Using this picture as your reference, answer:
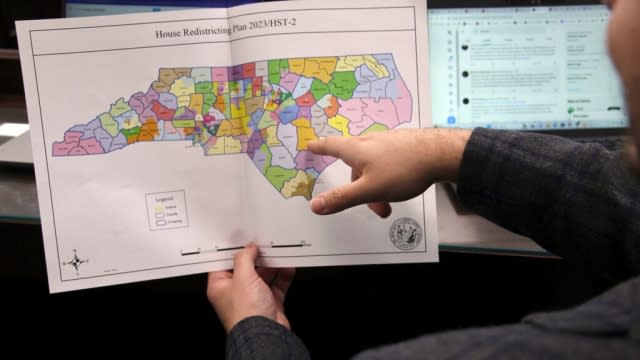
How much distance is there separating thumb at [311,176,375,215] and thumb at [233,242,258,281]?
0.34 feet

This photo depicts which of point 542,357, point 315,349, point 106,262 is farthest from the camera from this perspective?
point 315,349

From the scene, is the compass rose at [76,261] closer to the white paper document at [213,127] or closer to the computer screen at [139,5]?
the white paper document at [213,127]

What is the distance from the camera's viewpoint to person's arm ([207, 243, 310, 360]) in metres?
0.63

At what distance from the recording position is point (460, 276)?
136cm

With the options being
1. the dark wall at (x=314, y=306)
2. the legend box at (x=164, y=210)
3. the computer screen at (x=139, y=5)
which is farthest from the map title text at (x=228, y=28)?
the dark wall at (x=314, y=306)

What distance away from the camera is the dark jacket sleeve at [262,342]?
62 centimetres

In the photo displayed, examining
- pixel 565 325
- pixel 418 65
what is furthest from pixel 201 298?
pixel 565 325

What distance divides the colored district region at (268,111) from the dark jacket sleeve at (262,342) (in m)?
0.17

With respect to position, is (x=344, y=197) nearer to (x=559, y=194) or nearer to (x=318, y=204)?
(x=318, y=204)

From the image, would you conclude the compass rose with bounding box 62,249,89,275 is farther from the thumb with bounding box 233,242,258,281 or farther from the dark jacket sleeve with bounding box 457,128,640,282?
the dark jacket sleeve with bounding box 457,128,640,282

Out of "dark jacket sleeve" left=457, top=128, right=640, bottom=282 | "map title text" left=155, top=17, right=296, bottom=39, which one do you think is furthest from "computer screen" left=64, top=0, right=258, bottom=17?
"dark jacket sleeve" left=457, top=128, right=640, bottom=282

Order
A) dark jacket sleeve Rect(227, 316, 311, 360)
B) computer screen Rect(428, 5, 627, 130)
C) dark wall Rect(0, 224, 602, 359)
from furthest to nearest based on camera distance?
1. dark wall Rect(0, 224, 602, 359)
2. computer screen Rect(428, 5, 627, 130)
3. dark jacket sleeve Rect(227, 316, 311, 360)

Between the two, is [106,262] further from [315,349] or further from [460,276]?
[460,276]

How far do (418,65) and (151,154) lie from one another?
37 centimetres
